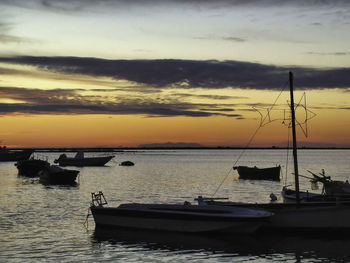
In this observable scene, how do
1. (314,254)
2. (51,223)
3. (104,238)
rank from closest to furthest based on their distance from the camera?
(314,254)
(104,238)
(51,223)

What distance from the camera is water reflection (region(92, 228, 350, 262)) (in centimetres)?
2348

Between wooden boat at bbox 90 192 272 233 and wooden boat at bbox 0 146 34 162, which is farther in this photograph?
wooden boat at bbox 0 146 34 162

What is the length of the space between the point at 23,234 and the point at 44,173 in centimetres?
4345

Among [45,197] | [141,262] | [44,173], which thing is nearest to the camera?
[141,262]

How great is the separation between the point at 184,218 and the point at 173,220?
681 mm

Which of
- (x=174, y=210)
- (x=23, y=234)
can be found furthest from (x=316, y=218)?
(x=23, y=234)

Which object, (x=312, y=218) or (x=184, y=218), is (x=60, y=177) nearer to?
(x=184, y=218)

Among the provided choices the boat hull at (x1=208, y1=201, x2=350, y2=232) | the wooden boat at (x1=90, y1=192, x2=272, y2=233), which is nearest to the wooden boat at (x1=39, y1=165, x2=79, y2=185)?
the wooden boat at (x1=90, y1=192, x2=272, y2=233)

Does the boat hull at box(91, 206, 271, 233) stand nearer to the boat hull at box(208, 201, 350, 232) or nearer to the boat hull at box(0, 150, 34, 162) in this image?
the boat hull at box(208, 201, 350, 232)

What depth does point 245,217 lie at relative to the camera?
26.9m

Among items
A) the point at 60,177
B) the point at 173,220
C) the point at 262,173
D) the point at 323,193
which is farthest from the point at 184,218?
the point at 262,173

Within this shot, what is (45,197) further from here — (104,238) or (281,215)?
(281,215)

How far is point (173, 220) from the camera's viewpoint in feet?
92.1

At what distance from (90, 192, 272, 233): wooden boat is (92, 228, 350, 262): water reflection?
0.41m
